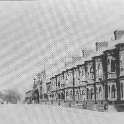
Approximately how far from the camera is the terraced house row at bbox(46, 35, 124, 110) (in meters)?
13.9

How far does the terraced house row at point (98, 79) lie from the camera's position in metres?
13.9

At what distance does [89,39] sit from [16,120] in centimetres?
252

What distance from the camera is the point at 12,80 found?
334 inches

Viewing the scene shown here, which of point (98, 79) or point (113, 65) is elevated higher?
point (113, 65)

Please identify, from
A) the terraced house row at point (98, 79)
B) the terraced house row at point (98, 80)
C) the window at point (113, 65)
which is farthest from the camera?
the window at point (113, 65)

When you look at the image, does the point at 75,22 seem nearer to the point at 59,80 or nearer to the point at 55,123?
the point at 55,123

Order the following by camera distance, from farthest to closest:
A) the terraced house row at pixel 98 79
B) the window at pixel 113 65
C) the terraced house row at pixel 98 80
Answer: the window at pixel 113 65 < the terraced house row at pixel 98 79 < the terraced house row at pixel 98 80

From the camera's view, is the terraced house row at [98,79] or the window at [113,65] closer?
the terraced house row at [98,79]

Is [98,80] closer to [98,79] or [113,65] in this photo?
[98,79]

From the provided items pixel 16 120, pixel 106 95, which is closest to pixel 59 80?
pixel 106 95

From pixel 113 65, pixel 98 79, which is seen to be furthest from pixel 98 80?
pixel 113 65

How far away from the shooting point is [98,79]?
15656 millimetres

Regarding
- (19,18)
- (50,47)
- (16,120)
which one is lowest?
(16,120)

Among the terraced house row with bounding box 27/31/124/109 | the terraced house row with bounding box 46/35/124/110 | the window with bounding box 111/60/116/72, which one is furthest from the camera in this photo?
the window with bounding box 111/60/116/72
